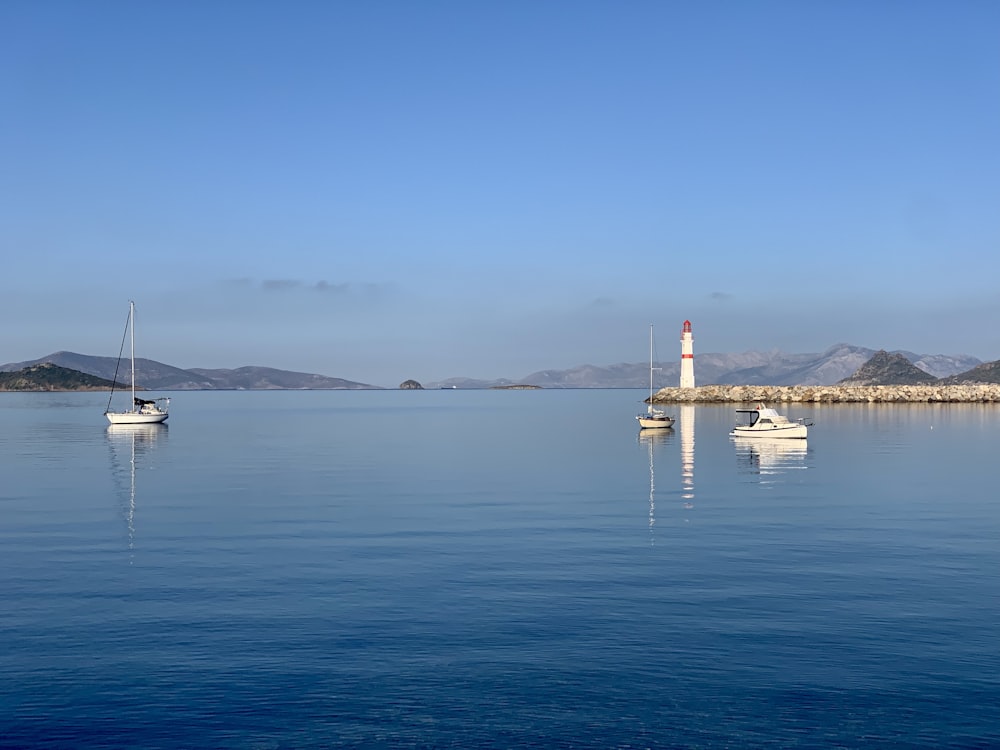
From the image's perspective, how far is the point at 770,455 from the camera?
70125 millimetres

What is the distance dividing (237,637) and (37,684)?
159 inches

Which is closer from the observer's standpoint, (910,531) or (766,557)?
(766,557)

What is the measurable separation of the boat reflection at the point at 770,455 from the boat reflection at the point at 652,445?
21.2ft

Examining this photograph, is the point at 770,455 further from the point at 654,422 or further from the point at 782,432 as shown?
the point at 654,422

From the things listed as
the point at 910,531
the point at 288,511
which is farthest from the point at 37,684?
the point at 910,531

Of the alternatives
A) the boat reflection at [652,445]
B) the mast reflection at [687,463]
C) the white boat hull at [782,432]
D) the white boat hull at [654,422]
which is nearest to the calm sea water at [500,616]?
the boat reflection at [652,445]

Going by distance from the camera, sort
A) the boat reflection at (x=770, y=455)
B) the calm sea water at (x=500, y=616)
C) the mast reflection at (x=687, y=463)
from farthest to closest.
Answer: the boat reflection at (x=770, y=455)
the mast reflection at (x=687, y=463)
the calm sea water at (x=500, y=616)

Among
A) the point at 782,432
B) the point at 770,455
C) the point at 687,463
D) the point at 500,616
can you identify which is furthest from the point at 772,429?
the point at 500,616

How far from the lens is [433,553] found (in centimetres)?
2895

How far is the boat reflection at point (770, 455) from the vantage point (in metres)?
59.1

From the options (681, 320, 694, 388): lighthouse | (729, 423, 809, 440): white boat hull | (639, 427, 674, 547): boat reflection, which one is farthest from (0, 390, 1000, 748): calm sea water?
(681, 320, 694, 388): lighthouse

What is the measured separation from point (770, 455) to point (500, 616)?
176 ft

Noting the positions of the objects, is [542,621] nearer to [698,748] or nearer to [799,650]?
[799,650]

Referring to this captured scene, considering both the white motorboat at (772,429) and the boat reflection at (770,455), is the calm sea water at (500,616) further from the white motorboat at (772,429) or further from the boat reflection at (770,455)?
the white motorboat at (772,429)
